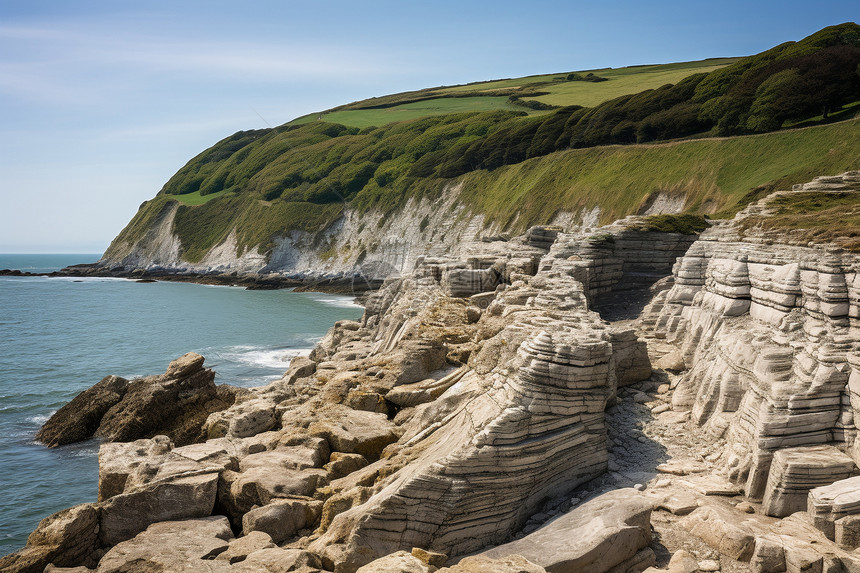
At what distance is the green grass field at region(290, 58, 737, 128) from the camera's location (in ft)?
302

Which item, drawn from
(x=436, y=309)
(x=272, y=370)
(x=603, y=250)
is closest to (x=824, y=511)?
(x=436, y=309)

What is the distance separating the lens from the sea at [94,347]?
18.8m

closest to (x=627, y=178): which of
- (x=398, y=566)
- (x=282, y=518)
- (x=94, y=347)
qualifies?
(x=94, y=347)

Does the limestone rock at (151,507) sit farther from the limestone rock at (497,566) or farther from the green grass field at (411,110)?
the green grass field at (411,110)

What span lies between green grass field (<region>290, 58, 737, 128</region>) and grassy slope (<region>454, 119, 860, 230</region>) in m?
21.5

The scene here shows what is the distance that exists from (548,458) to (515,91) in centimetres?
11647

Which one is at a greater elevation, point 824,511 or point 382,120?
point 382,120

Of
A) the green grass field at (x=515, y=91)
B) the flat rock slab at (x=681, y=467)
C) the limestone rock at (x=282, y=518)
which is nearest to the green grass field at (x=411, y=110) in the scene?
the green grass field at (x=515, y=91)

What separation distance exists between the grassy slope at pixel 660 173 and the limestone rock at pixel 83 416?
2702 cm

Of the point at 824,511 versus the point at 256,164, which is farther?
the point at 256,164

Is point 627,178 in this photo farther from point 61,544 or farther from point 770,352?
point 61,544

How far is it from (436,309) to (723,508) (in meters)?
11.7

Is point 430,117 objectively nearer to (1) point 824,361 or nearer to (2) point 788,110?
(2) point 788,110

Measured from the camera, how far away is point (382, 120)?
429ft
